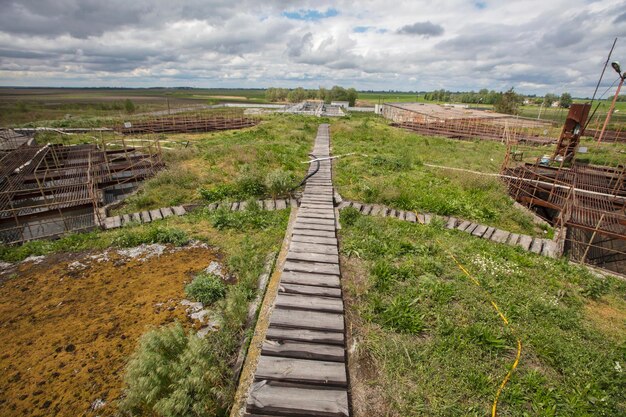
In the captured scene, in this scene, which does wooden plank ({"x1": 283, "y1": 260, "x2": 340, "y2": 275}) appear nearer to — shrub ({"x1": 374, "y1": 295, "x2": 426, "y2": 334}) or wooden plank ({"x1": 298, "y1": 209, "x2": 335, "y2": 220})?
shrub ({"x1": 374, "y1": 295, "x2": 426, "y2": 334})

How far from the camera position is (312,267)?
20.3 ft

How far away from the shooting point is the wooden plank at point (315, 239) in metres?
7.27

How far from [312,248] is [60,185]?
13957 mm

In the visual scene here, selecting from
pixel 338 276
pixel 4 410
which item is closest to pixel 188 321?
pixel 4 410

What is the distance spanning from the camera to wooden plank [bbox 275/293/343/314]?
5.02 metres

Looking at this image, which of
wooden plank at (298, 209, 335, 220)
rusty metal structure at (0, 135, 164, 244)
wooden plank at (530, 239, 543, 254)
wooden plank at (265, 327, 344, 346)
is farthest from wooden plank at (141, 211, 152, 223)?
wooden plank at (530, 239, 543, 254)

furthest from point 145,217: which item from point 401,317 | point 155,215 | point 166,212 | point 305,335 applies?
point 401,317

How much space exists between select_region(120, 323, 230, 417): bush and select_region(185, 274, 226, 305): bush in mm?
1668

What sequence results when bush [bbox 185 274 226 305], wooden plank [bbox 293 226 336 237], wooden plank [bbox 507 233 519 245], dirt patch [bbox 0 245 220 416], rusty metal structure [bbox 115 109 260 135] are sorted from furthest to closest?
1. rusty metal structure [bbox 115 109 260 135]
2. wooden plank [bbox 507 233 519 245]
3. wooden plank [bbox 293 226 336 237]
4. bush [bbox 185 274 226 305]
5. dirt patch [bbox 0 245 220 416]

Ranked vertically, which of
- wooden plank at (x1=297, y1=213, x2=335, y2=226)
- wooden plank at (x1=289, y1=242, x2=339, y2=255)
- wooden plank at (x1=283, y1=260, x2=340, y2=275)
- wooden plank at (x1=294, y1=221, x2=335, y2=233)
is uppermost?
wooden plank at (x1=297, y1=213, x2=335, y2=226)

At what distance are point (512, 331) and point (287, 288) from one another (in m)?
4.20

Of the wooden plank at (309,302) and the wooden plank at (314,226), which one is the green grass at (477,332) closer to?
the wooden plank at (309,302)

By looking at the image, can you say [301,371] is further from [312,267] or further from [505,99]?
[505,99]

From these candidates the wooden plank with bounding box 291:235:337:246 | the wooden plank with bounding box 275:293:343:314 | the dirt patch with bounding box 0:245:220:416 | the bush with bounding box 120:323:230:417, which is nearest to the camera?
the bush with bounding box 120:323:230:417
